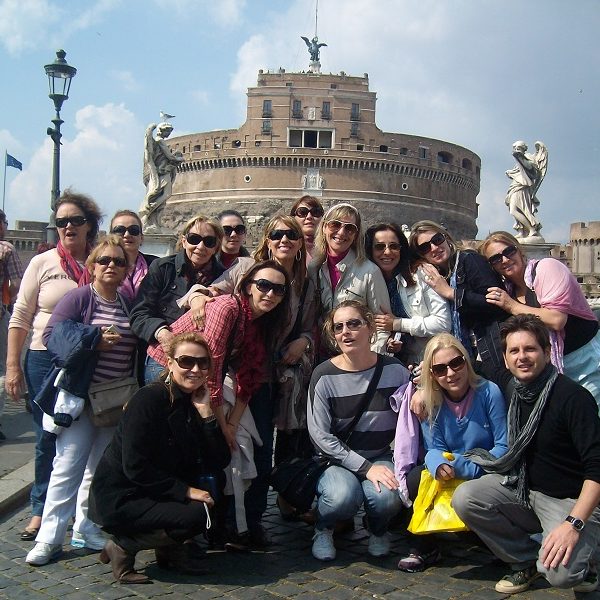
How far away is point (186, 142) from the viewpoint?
51562 millimetres

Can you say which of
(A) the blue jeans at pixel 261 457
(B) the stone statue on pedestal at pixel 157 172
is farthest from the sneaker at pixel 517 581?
(B) the stone statue on pedestal at pixel 157 172

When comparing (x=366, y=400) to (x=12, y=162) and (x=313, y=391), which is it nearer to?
(x=313, y=391)

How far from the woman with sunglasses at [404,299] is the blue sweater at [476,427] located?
637 millimetres

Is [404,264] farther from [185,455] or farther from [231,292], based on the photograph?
[185,455]

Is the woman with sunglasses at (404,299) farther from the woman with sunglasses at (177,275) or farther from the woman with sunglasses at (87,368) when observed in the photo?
the woman with sunglasses at (87,368)

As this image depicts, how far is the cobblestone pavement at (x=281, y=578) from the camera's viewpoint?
10.3ft

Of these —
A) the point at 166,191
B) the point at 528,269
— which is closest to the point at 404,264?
the point at 528,269

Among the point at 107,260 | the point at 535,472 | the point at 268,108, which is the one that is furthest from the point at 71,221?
the point at 268,108

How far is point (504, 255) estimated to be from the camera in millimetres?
3896

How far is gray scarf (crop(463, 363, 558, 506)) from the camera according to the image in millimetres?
3172

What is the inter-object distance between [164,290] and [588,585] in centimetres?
244

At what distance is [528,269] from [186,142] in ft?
163

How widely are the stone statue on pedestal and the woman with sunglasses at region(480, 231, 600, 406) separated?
464 inches

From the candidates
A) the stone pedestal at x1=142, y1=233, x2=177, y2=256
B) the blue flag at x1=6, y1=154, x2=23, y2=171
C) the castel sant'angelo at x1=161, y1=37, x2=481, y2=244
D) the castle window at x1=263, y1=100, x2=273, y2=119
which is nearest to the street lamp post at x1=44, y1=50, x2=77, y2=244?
the stone pedestal at x1=142, y1=233, x2=177, y2=256
